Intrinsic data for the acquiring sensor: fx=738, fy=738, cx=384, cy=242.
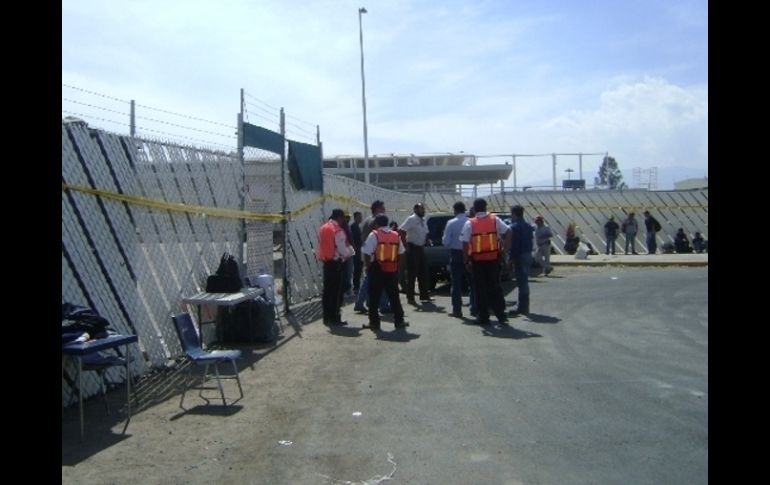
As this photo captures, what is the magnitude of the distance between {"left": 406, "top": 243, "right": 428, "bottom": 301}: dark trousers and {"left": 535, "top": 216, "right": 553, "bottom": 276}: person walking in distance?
7.38 m

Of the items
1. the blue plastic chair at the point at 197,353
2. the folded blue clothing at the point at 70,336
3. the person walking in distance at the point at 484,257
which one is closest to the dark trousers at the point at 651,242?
the person walking in distance at the point at 484,257

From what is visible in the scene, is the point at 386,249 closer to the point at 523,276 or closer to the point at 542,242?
the point at 523,276

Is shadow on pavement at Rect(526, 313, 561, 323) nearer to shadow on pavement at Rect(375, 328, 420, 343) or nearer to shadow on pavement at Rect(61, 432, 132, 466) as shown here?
shadow on pavement at Rect(375, 328, 420, 343)

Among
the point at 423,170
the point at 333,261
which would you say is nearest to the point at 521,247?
the point at 333,261

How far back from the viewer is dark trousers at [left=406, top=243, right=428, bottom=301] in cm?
1524

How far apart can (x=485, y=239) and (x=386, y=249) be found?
5.34 ft

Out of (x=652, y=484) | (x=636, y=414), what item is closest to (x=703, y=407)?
(x=636, y=414)

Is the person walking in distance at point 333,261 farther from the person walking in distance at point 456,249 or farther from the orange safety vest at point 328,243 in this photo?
the person walking in distance at point 456,249

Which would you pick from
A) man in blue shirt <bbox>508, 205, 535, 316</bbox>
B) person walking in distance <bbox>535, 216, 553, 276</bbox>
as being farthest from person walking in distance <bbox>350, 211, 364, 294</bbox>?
person walking in distance <bbox>535, 216, 553, 276</bbox>

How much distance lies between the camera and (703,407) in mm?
6934

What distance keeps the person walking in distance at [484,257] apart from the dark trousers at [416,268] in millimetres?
2975

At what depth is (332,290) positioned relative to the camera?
12.6 meters
